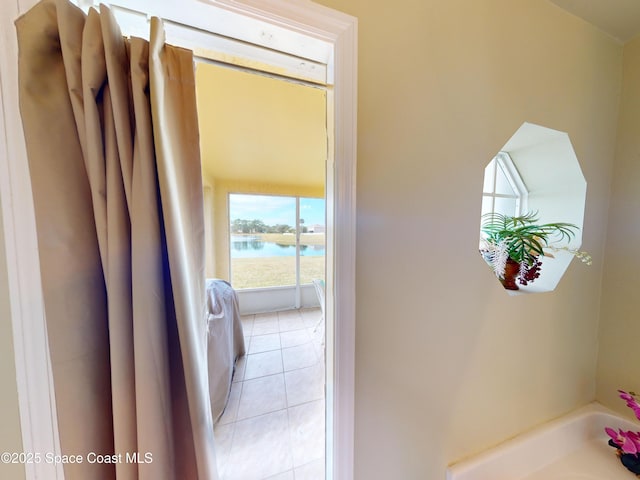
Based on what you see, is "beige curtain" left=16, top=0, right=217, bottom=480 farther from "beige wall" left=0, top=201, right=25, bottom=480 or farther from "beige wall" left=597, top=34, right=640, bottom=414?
"beige wall" left=597, top=34, right=640, bottom=414

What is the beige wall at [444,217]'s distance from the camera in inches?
22.6

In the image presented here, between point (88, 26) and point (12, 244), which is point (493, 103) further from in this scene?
point (12, 244)

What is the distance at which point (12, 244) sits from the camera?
0.37 metres

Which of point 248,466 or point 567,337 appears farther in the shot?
point 248,466

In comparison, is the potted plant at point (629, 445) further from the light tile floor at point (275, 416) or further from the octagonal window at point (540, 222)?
the light tile floor at point (275, 416)

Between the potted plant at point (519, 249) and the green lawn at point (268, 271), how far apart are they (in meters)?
2.80

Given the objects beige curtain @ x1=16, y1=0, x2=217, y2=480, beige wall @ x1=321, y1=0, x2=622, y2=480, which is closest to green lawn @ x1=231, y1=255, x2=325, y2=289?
beige wall @ x1=321, y1=0, x2=622, y2=480

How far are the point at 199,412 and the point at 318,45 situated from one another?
922 millimetres

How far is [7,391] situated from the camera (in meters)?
0.38

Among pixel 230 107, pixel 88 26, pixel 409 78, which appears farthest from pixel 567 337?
pixel 230 107

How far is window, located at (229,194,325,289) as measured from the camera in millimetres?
3303

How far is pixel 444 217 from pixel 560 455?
46.8 inches

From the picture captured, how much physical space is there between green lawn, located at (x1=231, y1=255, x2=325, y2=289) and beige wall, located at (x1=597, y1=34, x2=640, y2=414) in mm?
2975

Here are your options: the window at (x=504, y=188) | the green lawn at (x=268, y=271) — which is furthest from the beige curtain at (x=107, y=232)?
the green lawn at (x=268, y=271)
